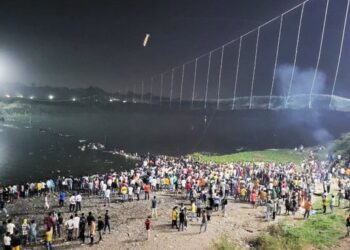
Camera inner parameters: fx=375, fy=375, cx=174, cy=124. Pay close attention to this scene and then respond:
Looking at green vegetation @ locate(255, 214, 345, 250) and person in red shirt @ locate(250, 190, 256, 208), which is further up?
person in red shirt @ locate(250, 190, 256, 208)

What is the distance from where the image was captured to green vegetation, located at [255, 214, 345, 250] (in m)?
25.7

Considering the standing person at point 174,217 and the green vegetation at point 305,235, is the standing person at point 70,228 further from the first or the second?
the green vegetation at point 305,235

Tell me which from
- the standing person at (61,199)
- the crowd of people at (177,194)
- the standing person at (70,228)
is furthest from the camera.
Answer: the standing person at (61,199)

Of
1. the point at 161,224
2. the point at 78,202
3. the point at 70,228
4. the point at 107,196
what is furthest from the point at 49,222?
the point at 107,196

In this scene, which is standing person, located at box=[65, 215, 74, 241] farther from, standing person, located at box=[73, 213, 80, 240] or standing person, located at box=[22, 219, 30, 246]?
standing person, located at box=[22, 219, 30, 246]

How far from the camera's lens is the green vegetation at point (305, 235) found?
25.7 m

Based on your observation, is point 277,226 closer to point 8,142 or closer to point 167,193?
point 167,193

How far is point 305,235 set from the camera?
2731cm

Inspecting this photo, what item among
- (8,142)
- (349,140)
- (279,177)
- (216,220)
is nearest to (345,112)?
(349,140)

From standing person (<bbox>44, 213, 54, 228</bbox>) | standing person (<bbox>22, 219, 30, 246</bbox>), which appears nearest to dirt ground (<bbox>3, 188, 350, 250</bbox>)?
standing person (<bbox>44, 213, 54, 228</bbox>)

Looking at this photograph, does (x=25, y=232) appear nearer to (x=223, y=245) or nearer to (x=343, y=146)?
(x=223, y=245)

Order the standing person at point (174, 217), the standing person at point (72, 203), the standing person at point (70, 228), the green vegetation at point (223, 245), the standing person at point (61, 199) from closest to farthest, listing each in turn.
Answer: the green vegetation at point (223, 245), the standing person at point (70, 228), the standing person at point (174, 217), the standing person at point (72, 203), the standing person at point (61, 199)

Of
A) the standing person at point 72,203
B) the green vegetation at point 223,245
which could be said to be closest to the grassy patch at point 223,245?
the green vegetation at point 223,245

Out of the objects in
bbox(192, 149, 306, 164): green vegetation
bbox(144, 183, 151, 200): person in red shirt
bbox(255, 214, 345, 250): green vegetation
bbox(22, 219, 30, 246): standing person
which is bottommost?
bbox(22, 219, 30, 246): standing person
